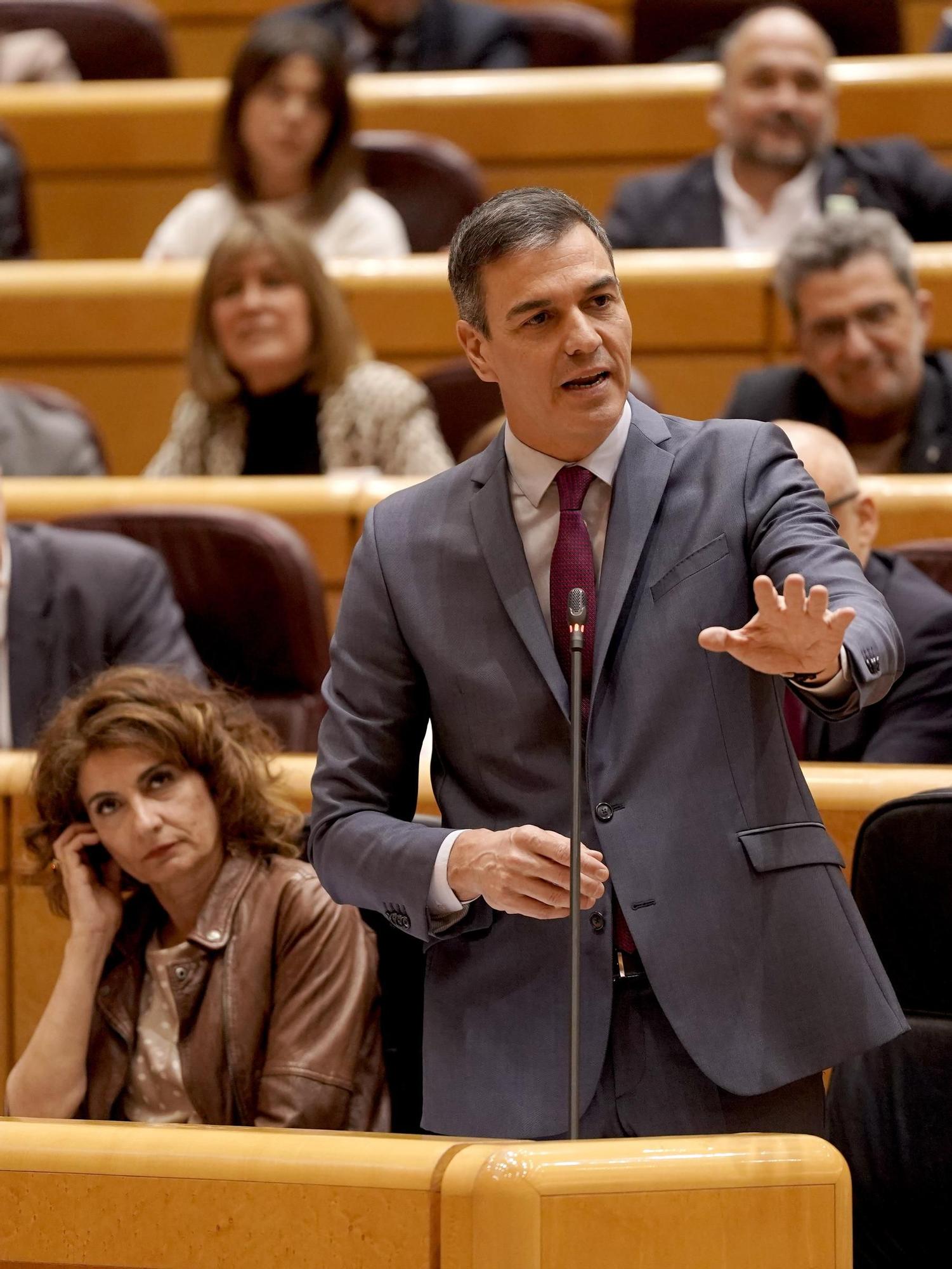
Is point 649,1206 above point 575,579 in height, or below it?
below

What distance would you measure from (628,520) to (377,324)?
1189mm

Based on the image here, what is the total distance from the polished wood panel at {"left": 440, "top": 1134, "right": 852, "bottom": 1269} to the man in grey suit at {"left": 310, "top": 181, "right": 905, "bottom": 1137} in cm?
10

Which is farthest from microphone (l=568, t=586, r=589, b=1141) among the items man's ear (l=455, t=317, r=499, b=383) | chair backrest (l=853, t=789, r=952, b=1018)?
chair backrest (l=853, t=789, r=952, b=1018)

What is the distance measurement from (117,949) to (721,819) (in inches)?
16.9

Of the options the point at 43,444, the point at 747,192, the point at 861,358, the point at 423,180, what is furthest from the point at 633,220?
the point at 43,444

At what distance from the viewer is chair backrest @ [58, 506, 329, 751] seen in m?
1.28

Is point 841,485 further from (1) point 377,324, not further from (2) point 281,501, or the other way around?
(1) point 377,324

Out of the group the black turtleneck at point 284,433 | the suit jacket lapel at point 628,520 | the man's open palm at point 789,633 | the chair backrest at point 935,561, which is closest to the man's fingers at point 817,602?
the man's open palm at point 789,633

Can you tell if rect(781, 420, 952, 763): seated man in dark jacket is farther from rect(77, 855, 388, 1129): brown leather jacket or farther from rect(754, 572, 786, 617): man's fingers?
rect(754, 572, 786, 617): man's fingers

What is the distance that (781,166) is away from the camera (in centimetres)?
184

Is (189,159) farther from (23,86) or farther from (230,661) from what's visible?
(230,661)

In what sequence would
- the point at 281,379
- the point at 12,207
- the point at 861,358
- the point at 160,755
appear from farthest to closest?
the point at 12,207
the point at 281,379
the point at 861,358
the point at 160,755

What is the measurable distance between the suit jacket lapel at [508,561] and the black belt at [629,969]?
9cm

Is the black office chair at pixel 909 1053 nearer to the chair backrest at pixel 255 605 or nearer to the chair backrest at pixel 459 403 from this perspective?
the chair backrest at pixel 255 605
